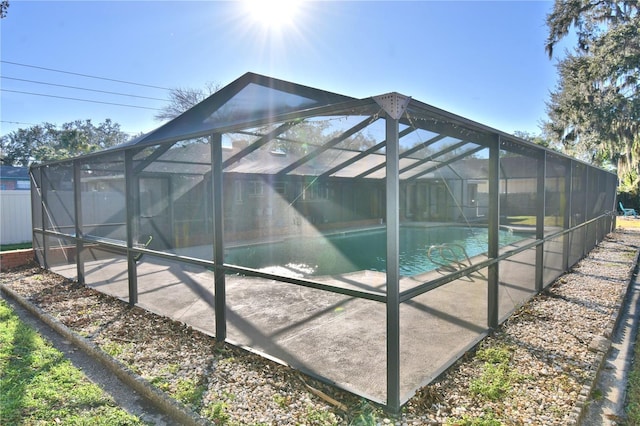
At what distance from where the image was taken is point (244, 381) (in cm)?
295

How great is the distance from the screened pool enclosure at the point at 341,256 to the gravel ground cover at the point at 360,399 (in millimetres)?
156

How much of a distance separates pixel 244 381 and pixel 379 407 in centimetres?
107

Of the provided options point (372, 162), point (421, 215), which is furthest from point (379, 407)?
point (372, 162)

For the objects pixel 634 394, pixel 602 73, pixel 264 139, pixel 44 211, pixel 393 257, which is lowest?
pixel 634 394

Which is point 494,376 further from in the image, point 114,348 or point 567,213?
point 567,213

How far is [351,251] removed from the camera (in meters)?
10.7

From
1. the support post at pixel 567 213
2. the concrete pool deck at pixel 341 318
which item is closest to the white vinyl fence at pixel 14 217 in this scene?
the concrete pool deck at pixel 341 318

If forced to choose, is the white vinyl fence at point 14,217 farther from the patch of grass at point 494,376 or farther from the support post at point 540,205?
the support post at point 540,205

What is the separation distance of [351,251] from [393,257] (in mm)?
8305

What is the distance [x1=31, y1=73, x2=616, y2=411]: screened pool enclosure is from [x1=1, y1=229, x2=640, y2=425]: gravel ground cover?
156mm

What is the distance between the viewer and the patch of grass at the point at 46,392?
253 cm

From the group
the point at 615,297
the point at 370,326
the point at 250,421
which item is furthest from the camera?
the point at 615,297

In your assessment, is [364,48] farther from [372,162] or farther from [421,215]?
[421,215]

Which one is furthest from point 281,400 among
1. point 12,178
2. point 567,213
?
point 12,178
